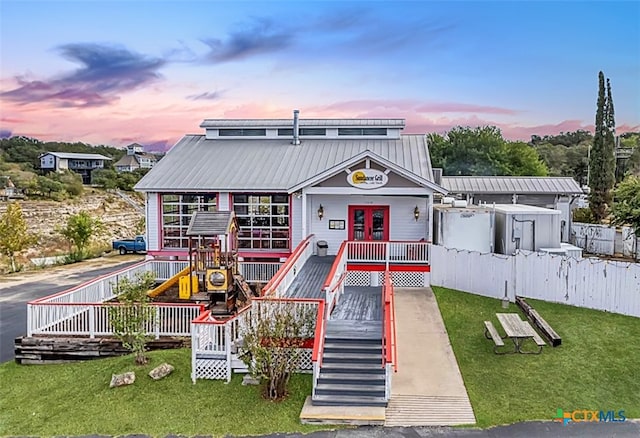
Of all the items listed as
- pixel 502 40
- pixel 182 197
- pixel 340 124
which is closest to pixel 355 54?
pixel 340 124

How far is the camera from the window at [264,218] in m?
19.6

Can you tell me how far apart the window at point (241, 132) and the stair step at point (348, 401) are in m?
16.5

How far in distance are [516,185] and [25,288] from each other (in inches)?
1011

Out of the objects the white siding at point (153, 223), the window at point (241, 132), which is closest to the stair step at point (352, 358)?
the white siding at point (153, 223)

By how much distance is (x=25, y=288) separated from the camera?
74.2ft

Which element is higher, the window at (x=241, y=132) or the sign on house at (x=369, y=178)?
the window at (x=241, y=132)

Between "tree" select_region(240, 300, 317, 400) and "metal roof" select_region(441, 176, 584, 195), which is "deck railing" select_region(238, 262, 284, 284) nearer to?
"tree" select_region(240, 300, 317, 400)

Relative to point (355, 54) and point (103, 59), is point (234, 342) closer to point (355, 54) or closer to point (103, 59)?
point (355, 54)

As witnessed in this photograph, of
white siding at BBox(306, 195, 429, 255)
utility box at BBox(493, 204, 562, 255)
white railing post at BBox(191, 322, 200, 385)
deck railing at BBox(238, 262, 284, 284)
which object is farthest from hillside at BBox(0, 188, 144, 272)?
utility box at BBox(493, 204, 562, 255)

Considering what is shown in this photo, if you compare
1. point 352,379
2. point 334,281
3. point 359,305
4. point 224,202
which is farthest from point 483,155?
point 352,379

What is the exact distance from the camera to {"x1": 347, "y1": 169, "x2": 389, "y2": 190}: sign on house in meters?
17.5

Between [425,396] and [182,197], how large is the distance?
1327cm

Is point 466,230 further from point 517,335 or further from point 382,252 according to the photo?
point 517,335

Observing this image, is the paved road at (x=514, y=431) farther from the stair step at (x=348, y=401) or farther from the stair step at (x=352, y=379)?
the stair step at (x=352, y=379)
